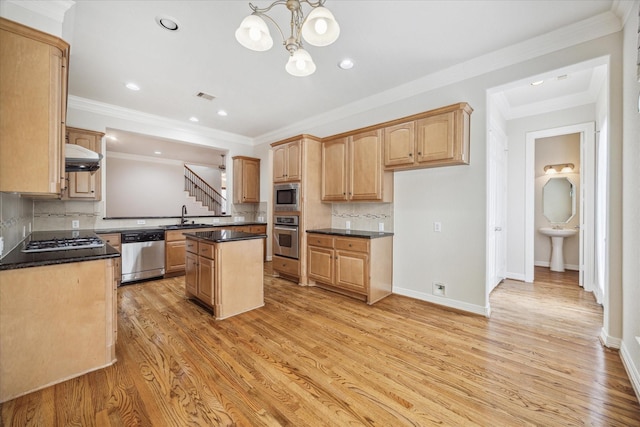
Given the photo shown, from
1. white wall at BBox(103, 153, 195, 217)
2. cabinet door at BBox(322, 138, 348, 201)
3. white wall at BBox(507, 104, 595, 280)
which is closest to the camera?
cabinet door at BBox(322, 138, 348, 201)

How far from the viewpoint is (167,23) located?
93.9 inches

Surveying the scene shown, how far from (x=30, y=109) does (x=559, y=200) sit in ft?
25.5

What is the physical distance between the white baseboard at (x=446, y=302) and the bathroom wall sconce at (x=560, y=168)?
4.22m

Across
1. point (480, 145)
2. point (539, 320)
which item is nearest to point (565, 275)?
point (539, 320)

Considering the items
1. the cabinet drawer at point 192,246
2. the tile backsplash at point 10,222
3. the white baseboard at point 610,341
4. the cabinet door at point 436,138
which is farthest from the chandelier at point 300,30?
the white baseboard at point 610,341

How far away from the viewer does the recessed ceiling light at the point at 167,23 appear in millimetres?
2318

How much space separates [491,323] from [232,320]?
283 centimetres

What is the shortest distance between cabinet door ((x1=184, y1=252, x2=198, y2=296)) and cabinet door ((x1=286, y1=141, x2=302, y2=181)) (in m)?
1.90

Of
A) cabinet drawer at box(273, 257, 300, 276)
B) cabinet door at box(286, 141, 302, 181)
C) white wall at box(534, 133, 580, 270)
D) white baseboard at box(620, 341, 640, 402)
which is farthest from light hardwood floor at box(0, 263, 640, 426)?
white wall at box(534, 133, 580, 270)

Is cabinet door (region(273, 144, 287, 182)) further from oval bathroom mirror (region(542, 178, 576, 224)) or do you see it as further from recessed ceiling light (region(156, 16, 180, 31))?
oval bathroom mirror (region(542, 178, 576, 224))

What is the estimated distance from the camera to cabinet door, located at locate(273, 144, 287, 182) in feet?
14.6

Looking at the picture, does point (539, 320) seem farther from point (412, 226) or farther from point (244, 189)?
point (244, 189)

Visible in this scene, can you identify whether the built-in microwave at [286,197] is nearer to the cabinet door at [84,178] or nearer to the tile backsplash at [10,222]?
the cabinet door at [84,178]

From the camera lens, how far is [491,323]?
2.81m
